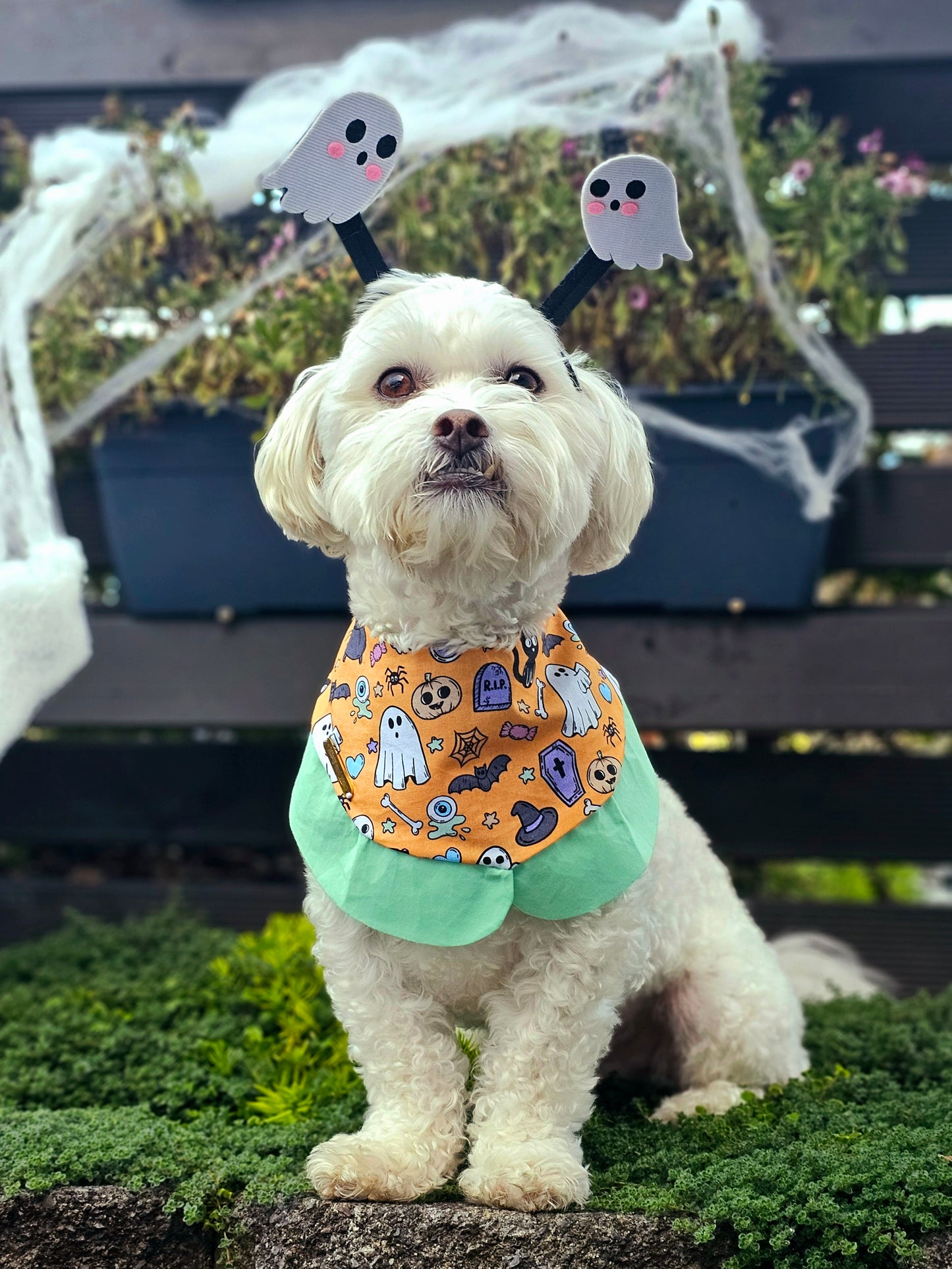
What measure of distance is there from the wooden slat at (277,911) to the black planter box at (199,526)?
94 centimetres

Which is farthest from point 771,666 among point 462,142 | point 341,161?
point 341,161

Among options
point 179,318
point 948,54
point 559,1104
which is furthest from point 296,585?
point 948,54

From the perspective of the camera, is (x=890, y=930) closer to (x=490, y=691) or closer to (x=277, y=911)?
(x=277, y=911)

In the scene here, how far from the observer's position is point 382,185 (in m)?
1.65

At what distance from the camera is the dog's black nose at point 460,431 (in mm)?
1461

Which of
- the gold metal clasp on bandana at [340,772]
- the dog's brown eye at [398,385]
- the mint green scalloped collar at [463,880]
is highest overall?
the dog's brown eye at [398,385]

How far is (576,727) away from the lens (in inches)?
69.1

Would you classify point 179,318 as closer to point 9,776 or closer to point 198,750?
point 198,750

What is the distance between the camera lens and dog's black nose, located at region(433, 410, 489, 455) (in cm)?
146

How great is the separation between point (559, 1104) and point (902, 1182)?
502 millimetres

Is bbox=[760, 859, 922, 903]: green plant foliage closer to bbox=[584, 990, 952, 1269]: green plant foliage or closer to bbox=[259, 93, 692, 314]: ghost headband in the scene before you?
bbox=[584, 990, 952, 1269]: green plant foliage

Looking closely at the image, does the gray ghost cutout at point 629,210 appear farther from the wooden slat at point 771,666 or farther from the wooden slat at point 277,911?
the wooden slat at point 277,911

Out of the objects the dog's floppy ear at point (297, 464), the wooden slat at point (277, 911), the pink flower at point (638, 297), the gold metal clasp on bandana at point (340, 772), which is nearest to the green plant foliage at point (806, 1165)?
the gold metal clasp on bandana at point (340, 772)

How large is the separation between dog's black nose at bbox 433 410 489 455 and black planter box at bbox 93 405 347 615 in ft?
5.09
